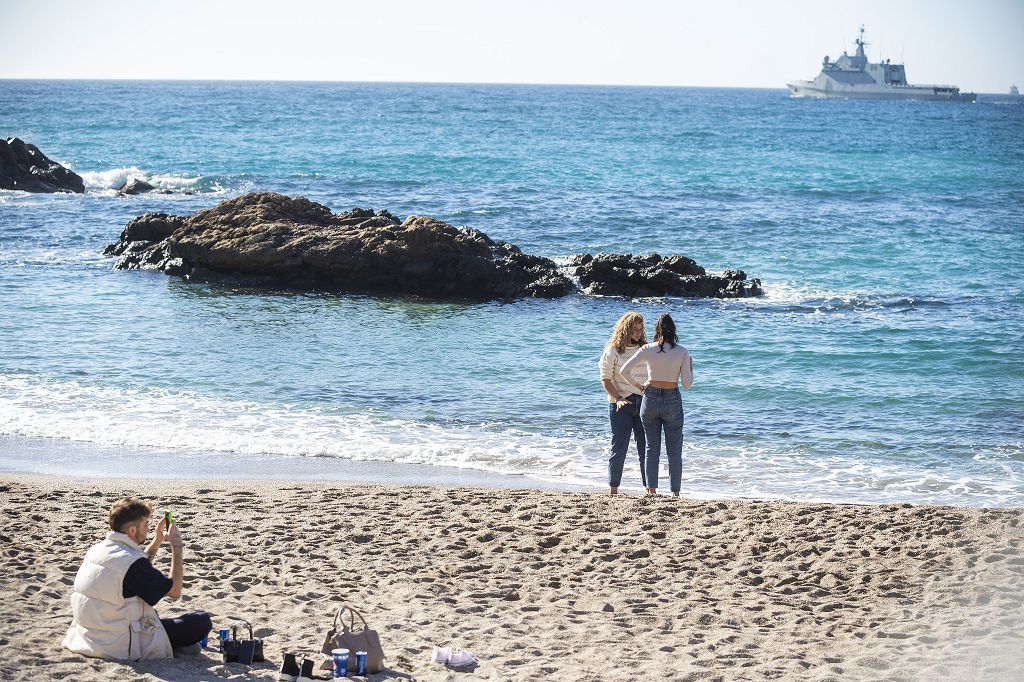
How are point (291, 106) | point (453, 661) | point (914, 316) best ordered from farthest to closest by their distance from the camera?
point (291, 106) < point (914, 316) < point (453, 661)

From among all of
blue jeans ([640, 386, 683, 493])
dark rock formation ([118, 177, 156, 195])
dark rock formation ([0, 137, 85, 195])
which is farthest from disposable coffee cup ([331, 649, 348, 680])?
dark rock formation ([0, 137, 85, 195])

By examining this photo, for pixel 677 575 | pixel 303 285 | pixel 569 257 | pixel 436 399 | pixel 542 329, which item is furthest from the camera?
pixel 569 257

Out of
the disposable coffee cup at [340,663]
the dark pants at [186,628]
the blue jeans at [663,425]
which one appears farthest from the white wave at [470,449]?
the disposable coffee cup at [340,663]

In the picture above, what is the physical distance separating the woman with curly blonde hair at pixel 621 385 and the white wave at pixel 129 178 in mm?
33989

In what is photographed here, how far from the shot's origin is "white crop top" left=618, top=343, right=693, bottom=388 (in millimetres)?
9656

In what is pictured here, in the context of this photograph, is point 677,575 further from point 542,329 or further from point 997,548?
point 542,329

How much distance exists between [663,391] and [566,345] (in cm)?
768

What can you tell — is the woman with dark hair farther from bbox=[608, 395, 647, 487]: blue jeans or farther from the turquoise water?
the turquoise water

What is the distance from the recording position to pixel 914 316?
20656mm

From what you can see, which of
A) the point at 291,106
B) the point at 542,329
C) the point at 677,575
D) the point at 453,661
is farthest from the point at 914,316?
the point at 291,106

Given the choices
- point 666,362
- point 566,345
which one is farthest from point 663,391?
point 566,345

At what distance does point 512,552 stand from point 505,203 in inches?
1085

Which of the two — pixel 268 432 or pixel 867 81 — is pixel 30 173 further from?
pixel 867 81

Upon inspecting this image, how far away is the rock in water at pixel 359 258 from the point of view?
21938 millimetres
